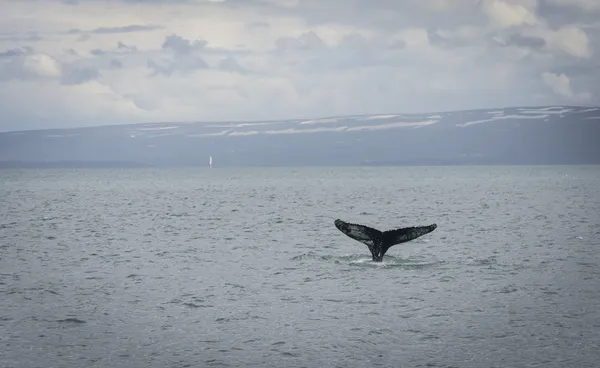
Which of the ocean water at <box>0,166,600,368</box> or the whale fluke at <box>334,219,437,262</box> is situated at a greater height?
the whale fluke at <box>334,219,437,262</box>

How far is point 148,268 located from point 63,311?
9917mm

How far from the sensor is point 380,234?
2867 cm

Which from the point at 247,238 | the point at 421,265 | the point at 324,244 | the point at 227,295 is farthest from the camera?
the point at 247,238

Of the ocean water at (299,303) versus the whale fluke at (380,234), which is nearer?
the ocean water at (299,303)

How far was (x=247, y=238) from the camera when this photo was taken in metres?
46.7

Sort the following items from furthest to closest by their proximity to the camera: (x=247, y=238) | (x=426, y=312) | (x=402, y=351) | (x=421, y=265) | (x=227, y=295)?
(x=247, y=238) → (x=421, y=265) → (x=227, y=295) → (x=426, y=312) → (x=402, y=351)

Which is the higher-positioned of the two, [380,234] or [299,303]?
[380,234]

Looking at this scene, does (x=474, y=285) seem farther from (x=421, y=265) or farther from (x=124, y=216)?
(x=124, y=216)

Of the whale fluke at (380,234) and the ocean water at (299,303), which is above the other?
the whale fluke at (380,234)

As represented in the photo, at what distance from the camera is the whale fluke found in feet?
87.2

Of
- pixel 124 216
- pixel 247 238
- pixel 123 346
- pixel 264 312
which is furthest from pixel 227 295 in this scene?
pixel 124 216

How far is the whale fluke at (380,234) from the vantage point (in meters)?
26.6

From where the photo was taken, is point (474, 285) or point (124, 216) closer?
point (474, 285)

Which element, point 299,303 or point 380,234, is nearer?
point 299,303
